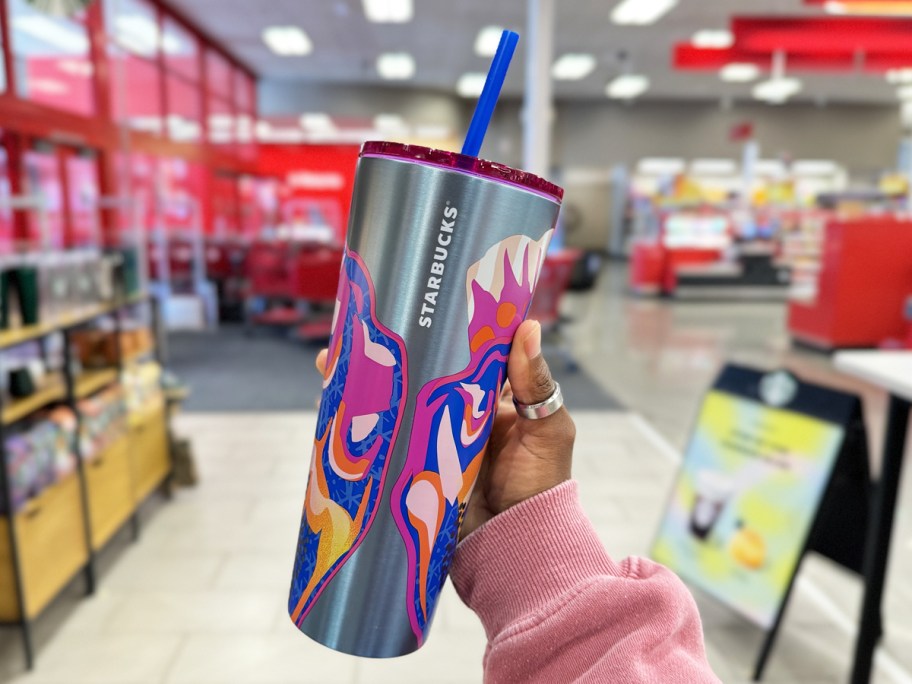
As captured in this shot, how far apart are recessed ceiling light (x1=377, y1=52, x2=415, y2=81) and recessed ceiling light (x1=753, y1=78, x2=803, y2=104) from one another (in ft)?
19.8

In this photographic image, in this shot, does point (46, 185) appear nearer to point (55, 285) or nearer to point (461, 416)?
point (55, 285)

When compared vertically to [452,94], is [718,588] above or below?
below

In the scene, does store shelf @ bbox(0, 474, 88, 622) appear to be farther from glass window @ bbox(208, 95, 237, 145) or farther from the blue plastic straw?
glass window @ bbox(208, 95, 237, 145)

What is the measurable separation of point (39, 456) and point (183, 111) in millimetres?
9743

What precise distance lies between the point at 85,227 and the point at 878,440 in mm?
7609

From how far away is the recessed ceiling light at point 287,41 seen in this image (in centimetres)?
1065

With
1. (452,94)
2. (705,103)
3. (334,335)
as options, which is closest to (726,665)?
(334,335)

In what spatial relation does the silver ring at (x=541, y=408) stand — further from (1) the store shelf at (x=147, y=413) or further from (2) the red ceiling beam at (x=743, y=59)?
(2) the red ceiling beam at (x=743, y=59)

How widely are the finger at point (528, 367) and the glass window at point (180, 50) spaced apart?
35.4ft

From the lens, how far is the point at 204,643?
2400mm

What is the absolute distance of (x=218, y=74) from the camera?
494 inches

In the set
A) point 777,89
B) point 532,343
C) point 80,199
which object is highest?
point 777,89

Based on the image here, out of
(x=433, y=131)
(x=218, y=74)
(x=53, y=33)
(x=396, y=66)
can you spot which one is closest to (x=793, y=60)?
(x=396, y=66)

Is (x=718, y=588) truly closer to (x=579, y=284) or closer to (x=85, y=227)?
(x=85, y=227)
